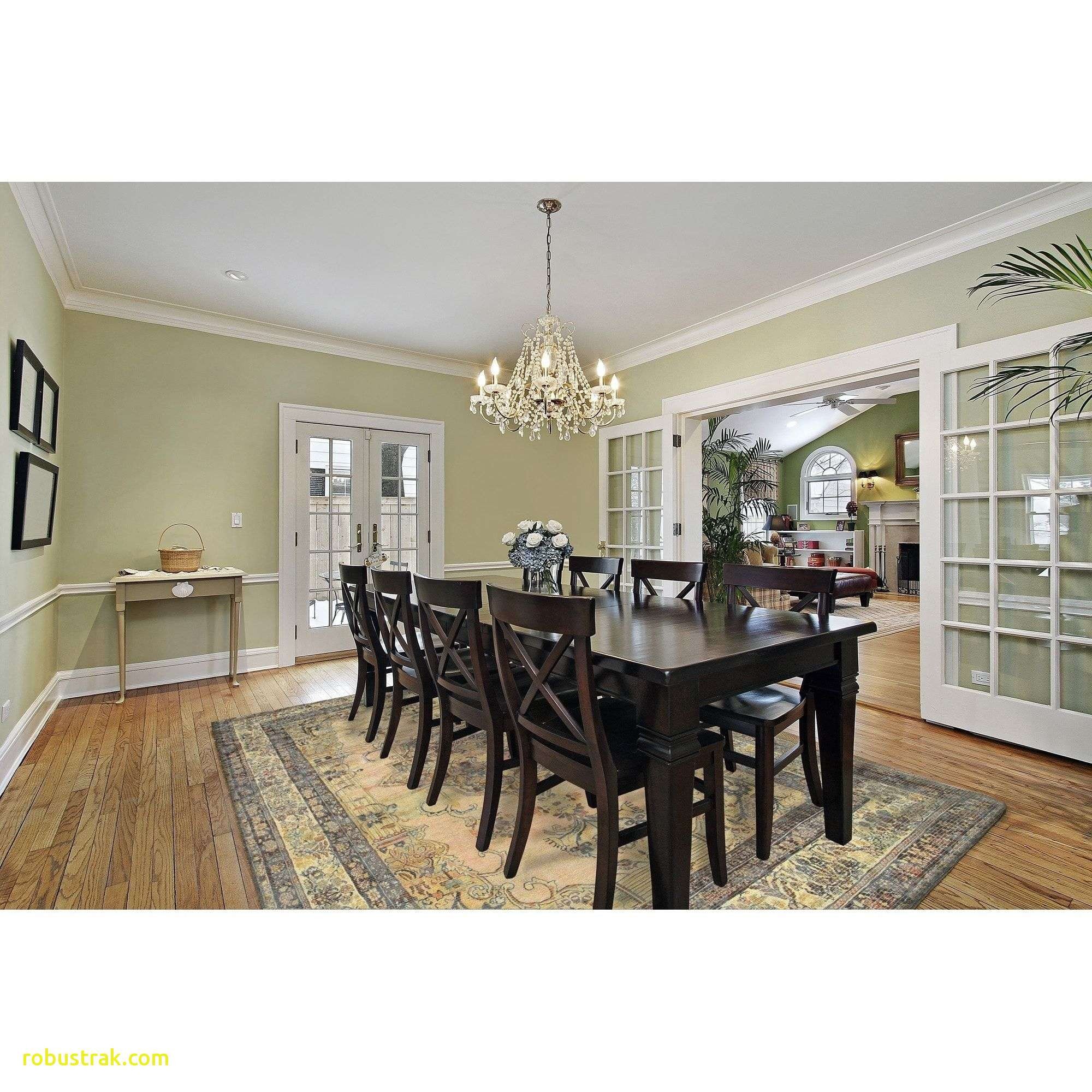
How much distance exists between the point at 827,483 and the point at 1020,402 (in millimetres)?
8846

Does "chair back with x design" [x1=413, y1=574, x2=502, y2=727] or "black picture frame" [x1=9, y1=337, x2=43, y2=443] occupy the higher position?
"black picture frame" [x1=9, y1=337, x2=43, y2=443]

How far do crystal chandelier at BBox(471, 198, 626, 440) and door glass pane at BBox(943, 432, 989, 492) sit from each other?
1.74 metres

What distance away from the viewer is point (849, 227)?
276 centimetres

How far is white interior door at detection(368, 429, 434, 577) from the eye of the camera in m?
4.65

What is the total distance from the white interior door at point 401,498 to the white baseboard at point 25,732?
2.19 m

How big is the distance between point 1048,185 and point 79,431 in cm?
535

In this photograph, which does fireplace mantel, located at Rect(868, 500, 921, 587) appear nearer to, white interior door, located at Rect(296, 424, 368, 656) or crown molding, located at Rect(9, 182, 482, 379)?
crown molding, located at Rect(9, 182, 482, 379)

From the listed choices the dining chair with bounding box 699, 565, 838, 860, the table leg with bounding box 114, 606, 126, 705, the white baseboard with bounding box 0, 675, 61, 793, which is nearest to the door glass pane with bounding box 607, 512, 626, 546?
the dining chair with bounding box 699, 565, 838, 860

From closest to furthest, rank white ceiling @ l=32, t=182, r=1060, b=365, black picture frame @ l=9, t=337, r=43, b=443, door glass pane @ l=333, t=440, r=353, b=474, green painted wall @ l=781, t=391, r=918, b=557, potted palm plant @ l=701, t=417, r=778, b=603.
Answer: black picture frame @ l=9, t=337, r=43, b=443 < white ceiling @ l=32, t=182, r=1060, b=365 < door glass pane @ l=333, t=440, r=353, b=474 < potted palm plant @ l=701, t=417, r=778, b=603 < green painted wall @ l=781, t=391, r=918, b=557

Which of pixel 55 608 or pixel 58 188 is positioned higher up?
pixel 58 188
